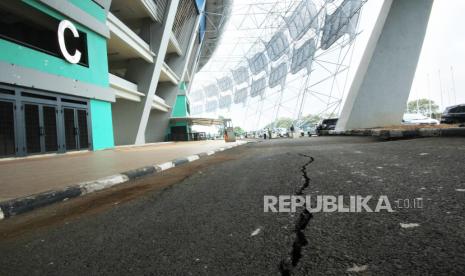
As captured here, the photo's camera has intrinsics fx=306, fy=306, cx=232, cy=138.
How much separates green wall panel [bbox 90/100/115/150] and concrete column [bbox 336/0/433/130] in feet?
39.8

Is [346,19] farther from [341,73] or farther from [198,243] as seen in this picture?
[198,243]

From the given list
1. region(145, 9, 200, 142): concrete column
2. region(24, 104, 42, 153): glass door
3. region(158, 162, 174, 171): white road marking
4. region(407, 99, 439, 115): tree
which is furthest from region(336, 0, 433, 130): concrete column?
region(407, 99, 439, 115): tree


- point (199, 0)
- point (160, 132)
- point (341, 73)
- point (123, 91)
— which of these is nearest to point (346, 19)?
point (341, 73)

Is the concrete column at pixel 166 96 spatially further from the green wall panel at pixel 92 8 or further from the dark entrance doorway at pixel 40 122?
the dark entrance doorway at pixel 40 122

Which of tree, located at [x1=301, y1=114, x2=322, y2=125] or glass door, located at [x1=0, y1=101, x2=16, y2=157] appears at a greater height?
tree, located at [x1=301, y1=114, x2=322, y2=125]

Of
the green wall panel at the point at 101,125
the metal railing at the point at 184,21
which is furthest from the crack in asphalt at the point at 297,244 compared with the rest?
the metal railing at the point at 184,21

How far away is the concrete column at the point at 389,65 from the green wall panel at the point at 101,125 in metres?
12.1

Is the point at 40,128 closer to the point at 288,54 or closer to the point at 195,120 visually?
the point at 195,120

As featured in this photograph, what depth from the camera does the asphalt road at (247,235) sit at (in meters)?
1.49

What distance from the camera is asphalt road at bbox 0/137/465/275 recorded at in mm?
1493

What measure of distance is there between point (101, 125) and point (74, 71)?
10.8 ft

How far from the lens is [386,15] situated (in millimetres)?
11328

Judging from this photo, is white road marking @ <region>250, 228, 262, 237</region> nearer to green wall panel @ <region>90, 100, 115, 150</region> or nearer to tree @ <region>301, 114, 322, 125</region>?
green wall panel @ <region>90, 100, 115, 150</region>

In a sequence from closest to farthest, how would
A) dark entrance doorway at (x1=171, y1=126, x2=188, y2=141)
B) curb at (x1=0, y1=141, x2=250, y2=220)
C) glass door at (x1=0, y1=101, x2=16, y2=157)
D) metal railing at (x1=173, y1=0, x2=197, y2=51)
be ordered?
curb at (x1=0, y1=141, x2=250, y2=220) < glass door at (x1=0, y1=101, x2=16, y2=157) < metal railing at (x1=173, y1=0, x2=197, y2=51) < dark entrance doorway at (x1=171, y1=126, x2=188, y2=141)
